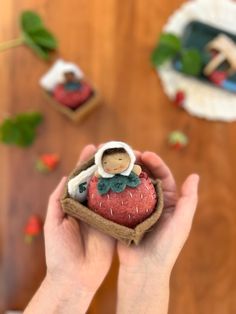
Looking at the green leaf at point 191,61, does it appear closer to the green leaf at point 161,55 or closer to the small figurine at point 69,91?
the green leaf at point 161,55

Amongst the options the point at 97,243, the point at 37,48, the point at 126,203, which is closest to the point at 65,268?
the point at 97,243

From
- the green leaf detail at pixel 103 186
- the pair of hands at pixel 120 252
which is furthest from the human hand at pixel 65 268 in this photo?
the green leaf detail at pixel 103 186

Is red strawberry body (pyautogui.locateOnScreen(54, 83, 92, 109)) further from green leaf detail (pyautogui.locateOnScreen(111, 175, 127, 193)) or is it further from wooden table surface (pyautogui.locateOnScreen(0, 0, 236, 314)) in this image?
green leaf detail (pyautogui.locateOnScreen(111, 175, 127, 193))

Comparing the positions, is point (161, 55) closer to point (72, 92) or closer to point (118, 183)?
point (72, 92)

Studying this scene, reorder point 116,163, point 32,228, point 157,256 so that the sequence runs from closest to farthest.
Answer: point 116,163
point 157,256
point 32,228

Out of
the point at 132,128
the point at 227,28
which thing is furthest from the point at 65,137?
the point at 227,28

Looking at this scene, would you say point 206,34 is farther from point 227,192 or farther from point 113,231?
point 113,231
